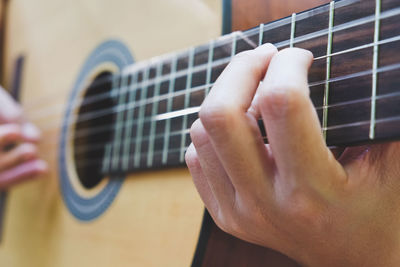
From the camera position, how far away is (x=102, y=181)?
79cm

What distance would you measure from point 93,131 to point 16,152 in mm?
235

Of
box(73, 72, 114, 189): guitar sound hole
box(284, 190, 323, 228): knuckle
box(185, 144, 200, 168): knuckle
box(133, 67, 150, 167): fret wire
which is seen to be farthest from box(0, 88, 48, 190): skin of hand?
box(284, 190, 323, 228): knuckle

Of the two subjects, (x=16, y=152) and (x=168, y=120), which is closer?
(x=168, y=120)

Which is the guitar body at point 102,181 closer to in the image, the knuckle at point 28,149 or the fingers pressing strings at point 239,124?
the knuckle at point 28,149

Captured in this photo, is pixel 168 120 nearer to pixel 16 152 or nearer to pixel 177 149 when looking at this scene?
pixel 177 149

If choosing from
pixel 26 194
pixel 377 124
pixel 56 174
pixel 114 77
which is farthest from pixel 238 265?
pixel 26 194

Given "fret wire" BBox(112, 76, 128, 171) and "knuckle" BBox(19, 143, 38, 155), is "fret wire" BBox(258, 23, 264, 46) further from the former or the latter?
"knuckle" BBox(19, 143, 38, 155)

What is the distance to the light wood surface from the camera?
2.06 feet

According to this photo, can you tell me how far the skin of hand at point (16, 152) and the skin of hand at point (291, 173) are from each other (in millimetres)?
630

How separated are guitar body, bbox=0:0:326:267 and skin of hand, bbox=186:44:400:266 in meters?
0.11

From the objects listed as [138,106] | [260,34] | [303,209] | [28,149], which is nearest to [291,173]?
[303,209]

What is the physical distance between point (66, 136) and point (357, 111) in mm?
665

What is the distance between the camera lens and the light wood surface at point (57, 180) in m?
0.63

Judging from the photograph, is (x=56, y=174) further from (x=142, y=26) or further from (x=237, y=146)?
(x=237, y=146)
